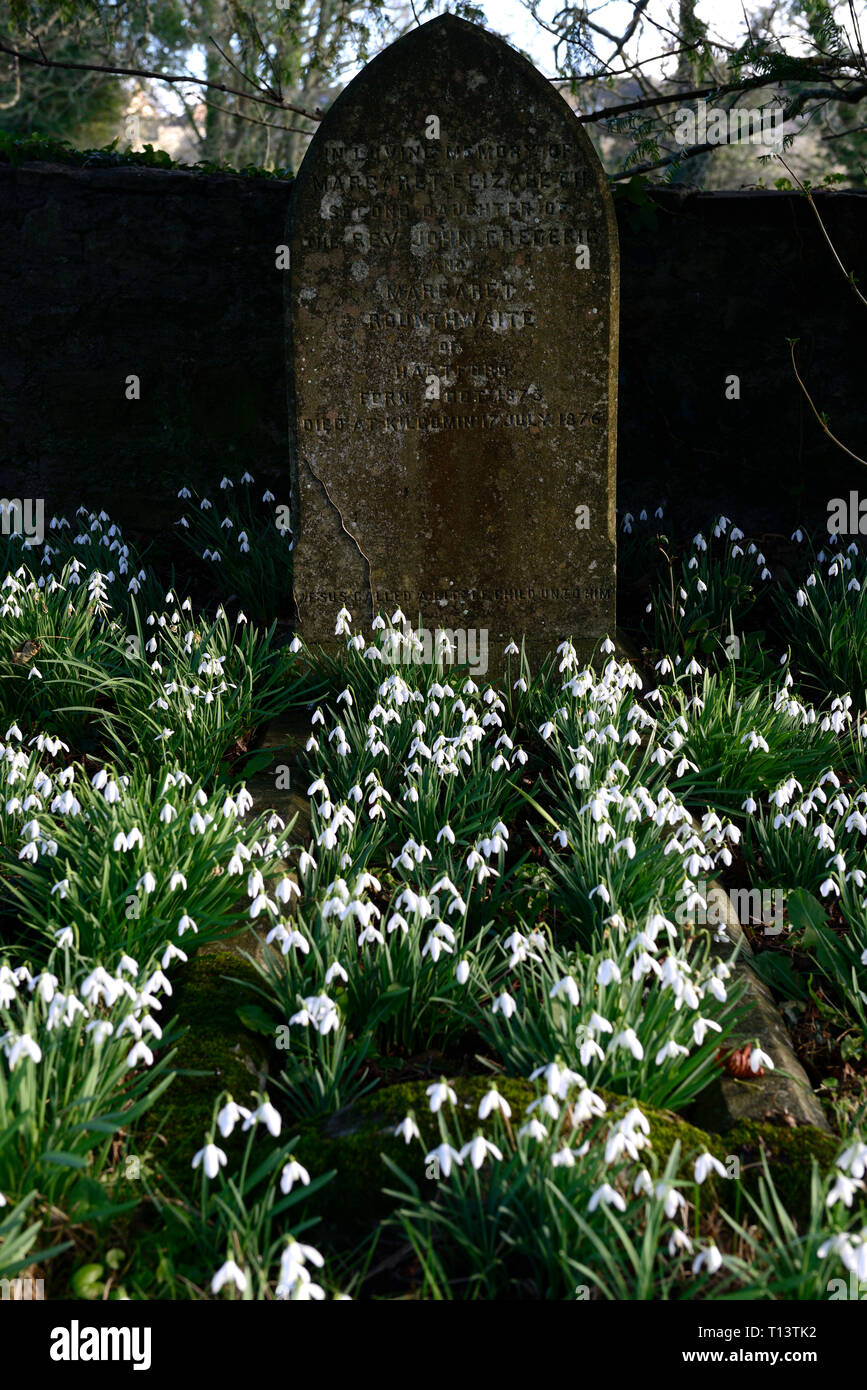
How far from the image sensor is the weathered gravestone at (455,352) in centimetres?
456

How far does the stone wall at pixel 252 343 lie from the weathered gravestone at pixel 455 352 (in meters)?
1.75

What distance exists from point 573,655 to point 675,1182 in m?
2.76

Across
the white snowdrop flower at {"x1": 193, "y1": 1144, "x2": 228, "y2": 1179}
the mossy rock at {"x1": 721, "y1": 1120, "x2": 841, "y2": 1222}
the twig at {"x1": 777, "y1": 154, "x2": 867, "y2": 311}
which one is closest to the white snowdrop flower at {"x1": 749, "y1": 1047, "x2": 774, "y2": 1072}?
the mossy rock at {"x1": 721, "y1": 1120, "x2": 841, "y2": 1222}

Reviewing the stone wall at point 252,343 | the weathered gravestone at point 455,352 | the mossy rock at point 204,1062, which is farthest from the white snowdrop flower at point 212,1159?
the stone wall at point 252,343

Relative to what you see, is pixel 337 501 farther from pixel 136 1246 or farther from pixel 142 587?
pixel 136 1246

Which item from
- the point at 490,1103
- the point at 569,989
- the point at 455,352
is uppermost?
the point at 455,352

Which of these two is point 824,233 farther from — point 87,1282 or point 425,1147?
point 87,1282

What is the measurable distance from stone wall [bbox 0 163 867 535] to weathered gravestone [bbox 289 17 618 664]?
1747mm

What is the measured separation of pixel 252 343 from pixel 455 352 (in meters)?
2.13

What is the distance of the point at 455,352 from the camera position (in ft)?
15.7

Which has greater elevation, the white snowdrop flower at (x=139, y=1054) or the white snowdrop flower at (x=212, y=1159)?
the white snowdrop flower at (x=139, y=1054)

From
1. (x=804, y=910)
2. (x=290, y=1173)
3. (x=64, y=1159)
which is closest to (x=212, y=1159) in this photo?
(x=290, y=1173)

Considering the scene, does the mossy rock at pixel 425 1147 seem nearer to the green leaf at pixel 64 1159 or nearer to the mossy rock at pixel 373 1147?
the mossy rock at pixel 373 1147

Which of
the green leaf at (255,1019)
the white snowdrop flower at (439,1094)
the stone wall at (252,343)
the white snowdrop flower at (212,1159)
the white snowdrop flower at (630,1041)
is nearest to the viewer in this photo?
the white snowdrop flower at (212,1159)
